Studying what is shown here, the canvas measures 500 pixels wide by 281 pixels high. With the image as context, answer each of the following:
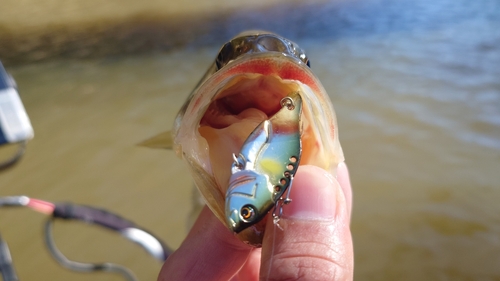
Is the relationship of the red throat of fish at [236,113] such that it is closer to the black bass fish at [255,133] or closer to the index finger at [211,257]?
the black bass fish at [255,133]

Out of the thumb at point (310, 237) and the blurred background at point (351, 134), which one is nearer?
the thumb at point (310, 237)

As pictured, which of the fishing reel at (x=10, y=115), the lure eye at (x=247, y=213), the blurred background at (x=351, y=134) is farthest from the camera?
the blurred background at (x=351, y=134)

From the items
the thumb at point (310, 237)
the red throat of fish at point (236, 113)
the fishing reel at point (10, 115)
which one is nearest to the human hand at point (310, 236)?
the thumb at point (310, 237)

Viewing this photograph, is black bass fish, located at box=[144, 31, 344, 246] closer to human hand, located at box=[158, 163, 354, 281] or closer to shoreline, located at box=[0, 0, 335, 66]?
human hand, located at box=[158, 163, 354, 281]

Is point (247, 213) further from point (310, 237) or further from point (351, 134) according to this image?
point (351, 134)

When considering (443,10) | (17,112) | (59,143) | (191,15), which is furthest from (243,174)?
(191,15)

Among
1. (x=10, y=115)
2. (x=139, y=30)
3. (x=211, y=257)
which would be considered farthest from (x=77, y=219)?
(x=139, y=30)
